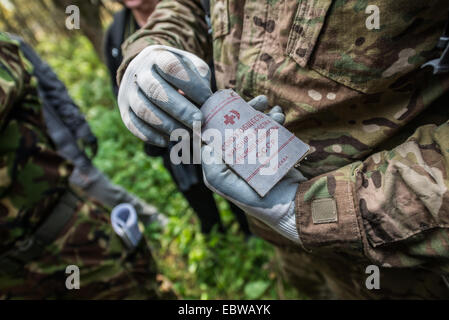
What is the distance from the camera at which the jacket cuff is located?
837 mm

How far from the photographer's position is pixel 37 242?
138 cm

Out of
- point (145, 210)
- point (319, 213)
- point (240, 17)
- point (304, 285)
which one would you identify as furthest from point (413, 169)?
point (145, 210)

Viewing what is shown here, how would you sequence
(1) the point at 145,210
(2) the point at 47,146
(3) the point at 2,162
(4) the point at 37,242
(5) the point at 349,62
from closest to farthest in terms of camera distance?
(5) the point at 349,62 → (3) the point at 2,162 → (4) the point at 37,242 → (2) the point at 47,146 → (1) the point at 145,210

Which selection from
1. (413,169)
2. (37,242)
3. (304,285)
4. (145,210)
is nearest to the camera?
(413,169)

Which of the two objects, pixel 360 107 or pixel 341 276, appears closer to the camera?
pixel 360 107

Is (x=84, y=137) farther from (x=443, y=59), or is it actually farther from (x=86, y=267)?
(x=443, y=59)

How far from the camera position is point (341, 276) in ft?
4.32

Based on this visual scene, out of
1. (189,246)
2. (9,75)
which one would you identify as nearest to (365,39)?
(9,75)

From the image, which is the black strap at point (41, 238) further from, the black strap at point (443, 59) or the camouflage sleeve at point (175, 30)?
the black strap at point (443, 59)

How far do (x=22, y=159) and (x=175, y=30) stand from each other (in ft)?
3.25

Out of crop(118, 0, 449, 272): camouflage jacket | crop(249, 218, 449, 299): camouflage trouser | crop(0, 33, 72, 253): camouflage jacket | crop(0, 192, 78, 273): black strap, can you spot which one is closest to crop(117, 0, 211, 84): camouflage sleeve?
crop(118, 0, 449, 272): camouflage jacket

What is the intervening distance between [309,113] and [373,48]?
28cm

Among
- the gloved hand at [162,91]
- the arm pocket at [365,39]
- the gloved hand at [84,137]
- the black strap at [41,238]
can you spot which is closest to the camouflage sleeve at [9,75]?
the black strap at [41,238]

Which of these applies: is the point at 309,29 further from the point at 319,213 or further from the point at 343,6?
the point at 319,213
